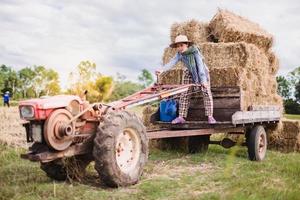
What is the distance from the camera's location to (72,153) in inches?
207

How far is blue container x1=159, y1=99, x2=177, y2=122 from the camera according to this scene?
8.62 metres

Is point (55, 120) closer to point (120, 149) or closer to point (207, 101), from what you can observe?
point (120, 149)

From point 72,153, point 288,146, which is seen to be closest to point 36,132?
point 72,153

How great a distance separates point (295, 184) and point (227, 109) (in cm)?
295

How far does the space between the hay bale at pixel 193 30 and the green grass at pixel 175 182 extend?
3.35m

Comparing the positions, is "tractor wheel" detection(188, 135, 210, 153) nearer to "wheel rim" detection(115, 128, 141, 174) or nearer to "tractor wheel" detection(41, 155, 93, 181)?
"wheel rim" detection(115, 128, 141, 174)

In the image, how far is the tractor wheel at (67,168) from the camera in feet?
18.5

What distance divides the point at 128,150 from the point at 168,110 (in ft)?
10.1

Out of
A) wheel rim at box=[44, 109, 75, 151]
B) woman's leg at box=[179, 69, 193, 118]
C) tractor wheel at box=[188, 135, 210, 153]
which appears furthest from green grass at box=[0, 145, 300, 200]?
tractor wheel at box=[188, 135, 210, 153]

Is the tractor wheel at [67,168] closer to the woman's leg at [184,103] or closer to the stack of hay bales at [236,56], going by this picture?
the woman's leg at [184,103]

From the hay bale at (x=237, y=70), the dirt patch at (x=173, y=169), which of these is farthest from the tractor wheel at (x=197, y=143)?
the dirt patch at (x=173, y=169)

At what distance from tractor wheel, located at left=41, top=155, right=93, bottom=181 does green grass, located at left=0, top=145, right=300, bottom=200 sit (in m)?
0.13

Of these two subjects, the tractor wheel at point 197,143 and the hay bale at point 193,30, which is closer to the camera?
the tractor wheel at point 197,143

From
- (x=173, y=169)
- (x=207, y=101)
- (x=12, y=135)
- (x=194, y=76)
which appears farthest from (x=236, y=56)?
(x=12, y=135)
